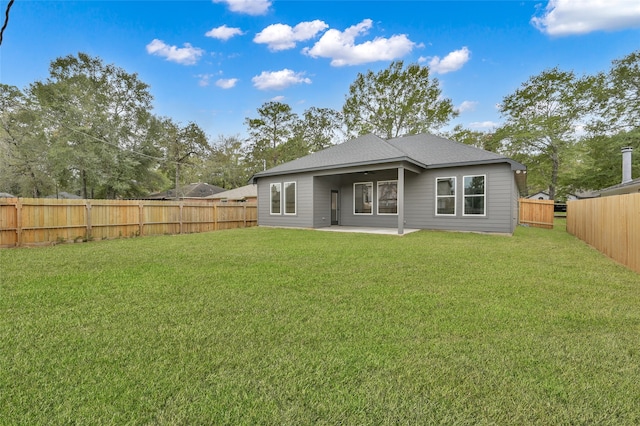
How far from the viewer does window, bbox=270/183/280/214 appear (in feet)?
42.1

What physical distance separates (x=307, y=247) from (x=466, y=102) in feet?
75.7

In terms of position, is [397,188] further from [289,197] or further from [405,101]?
[405,101]

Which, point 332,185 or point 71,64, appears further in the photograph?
point 71,64

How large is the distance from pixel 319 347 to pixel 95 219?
9.49 m

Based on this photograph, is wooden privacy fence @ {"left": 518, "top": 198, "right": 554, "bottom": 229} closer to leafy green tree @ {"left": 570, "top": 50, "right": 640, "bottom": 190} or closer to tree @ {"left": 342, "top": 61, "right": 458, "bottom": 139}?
leafy green tree @ {"left": 570, "top": 50, "right": 640, "bottom": 190}

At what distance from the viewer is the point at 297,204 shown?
40.1 feet

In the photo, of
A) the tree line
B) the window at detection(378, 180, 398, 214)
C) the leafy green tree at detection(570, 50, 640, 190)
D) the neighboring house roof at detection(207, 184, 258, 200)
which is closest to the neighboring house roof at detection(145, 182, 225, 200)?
the tree line

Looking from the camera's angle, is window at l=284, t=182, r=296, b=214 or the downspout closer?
window at l=284, t=182, r=296, b=214

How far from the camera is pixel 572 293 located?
3.67 meters

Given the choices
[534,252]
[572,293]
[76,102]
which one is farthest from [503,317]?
[76,102]

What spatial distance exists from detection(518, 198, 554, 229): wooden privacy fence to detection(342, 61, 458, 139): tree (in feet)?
36.9

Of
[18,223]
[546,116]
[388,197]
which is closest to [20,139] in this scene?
[18,223]

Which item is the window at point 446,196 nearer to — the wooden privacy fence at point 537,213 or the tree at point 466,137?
the wooden privacy fence at point 537,213

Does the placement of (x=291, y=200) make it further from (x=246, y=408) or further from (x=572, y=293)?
(x=246, y=408)
